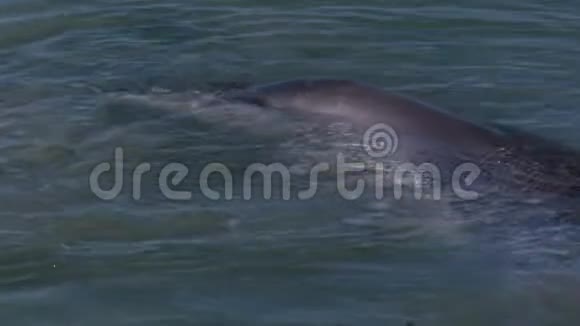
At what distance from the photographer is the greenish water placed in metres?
7.64

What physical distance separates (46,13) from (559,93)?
551 cm

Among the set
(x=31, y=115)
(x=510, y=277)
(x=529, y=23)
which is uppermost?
(x=529, y=23)

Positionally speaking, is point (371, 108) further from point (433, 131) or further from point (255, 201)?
point (255, 201)

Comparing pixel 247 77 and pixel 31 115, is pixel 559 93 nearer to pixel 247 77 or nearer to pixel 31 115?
pixel 247 77

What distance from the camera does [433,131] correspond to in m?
9.47

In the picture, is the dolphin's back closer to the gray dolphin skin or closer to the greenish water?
the gray dolphin skin

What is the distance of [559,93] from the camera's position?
1117cm

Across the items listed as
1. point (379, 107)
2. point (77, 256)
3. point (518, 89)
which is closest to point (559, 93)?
point (518, 89)

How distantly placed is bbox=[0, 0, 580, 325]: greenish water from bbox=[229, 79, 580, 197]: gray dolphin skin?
329mm

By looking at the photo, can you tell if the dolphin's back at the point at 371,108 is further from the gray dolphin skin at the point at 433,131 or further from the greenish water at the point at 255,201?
the greenish water at the point at 255,201

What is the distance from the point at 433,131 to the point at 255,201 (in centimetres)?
143

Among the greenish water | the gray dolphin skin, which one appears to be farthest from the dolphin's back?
the greenish water

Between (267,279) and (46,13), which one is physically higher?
(46,13)

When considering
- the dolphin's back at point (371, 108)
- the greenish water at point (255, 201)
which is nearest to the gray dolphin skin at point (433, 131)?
the dolphin's back at point (371, 108)
